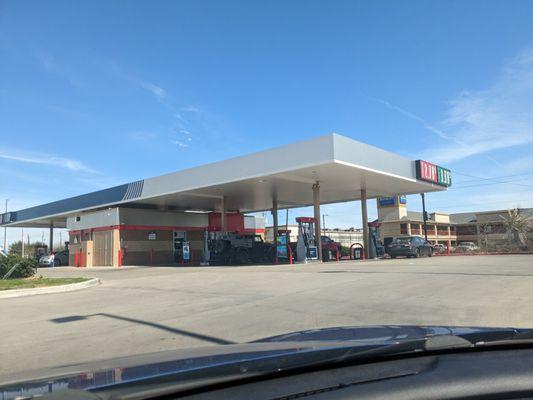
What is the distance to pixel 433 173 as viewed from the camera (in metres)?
33.0

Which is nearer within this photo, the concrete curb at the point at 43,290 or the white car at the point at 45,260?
the concrete curb at the point at 43,290

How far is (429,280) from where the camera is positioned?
47.3ft

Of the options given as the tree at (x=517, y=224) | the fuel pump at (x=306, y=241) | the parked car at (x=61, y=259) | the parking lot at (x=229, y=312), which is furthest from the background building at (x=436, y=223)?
the parking lot at (x=229, y=312)

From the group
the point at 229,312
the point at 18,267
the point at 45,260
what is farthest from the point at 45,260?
the point at 229,312

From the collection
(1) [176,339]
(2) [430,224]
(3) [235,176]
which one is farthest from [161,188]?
(2) [430,224]

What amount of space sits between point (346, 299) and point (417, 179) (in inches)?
873

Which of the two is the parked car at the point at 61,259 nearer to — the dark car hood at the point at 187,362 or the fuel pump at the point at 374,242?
the fuel pump at the point at 374,242

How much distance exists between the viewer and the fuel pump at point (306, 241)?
29.4 metres

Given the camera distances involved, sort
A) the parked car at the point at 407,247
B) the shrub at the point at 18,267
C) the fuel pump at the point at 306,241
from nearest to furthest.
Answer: the shrub at the point at 18,267 < the fuel pump at the point at 306,241 < the parked car at the point at 407,247

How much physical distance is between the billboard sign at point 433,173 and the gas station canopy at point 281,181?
1.07 feet

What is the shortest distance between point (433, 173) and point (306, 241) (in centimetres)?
1026

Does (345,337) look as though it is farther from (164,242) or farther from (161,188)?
(164,242)

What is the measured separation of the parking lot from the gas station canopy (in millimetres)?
10958

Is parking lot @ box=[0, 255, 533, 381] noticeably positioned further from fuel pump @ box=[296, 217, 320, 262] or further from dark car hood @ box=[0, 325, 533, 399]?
fuel pump @ box=[296, 217, 320, 262]
